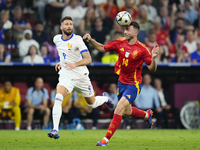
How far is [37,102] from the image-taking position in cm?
1201

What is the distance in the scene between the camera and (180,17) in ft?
48.5

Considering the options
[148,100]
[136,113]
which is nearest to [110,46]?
[136,113]

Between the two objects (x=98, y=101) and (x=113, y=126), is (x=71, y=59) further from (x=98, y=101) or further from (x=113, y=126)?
(x=113, y=126)

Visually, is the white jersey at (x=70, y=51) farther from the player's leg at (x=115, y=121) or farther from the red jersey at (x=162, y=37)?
the red jersey at (x=162, y=37)

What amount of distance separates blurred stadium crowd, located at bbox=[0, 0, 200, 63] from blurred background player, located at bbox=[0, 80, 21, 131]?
910mm

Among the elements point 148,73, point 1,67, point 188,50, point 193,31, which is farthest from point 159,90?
point 1,67

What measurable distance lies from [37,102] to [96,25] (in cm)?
345

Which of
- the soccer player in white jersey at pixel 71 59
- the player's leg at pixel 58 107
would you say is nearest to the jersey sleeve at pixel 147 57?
the soccer player in white jersey at pixel 71 59

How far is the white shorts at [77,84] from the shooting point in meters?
7.29

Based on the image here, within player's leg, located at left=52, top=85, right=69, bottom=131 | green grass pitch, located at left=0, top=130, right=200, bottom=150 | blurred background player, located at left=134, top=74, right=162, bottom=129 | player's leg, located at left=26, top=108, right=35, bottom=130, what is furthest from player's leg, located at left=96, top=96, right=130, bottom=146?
blurred background player, located at left=134, top=74, right=162, bottom=129

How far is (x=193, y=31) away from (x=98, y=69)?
14.4 feet

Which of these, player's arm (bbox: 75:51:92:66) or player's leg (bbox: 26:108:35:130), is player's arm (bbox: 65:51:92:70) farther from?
player's leg (bbox: 26:108:35:130)

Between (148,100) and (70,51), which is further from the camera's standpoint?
(148,100)

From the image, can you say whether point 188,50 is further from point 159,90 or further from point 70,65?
point 70,65
